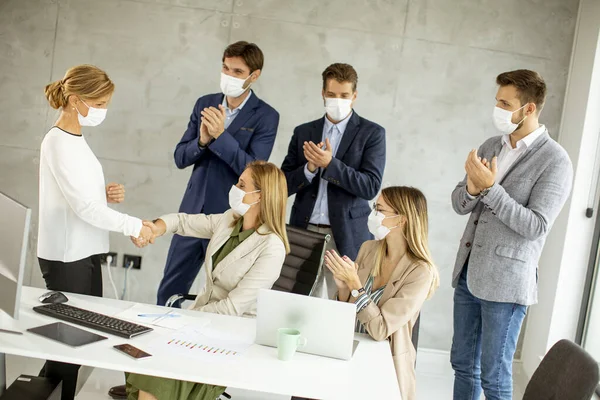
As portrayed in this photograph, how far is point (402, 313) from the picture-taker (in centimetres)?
270

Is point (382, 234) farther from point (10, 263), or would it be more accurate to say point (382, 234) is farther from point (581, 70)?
point (581, 70)

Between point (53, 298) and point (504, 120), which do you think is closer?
point (53, 298)

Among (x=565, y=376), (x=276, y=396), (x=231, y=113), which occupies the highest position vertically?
(x=231, y=113)

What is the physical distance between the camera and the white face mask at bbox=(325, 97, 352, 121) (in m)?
3.68

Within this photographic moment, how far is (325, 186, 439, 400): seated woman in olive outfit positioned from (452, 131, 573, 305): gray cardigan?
0.96 feet

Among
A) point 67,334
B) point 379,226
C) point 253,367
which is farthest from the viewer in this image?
point 379,226

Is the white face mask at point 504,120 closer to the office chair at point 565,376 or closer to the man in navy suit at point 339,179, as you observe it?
the man in navy suit at point 339,179

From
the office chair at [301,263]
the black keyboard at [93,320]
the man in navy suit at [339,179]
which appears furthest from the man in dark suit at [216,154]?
the black keyboard at [93,320]

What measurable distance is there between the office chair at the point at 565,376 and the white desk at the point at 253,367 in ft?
1.54

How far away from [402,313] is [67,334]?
1.25 m

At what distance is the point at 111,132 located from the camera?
15.4ft

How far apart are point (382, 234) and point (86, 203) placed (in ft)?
4.22

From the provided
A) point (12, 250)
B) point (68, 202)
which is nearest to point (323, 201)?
point (68, 202)

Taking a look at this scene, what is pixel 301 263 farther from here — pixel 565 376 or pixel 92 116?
pixel 565 376
